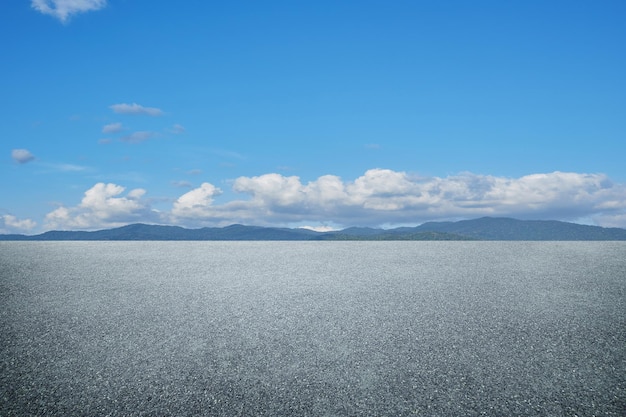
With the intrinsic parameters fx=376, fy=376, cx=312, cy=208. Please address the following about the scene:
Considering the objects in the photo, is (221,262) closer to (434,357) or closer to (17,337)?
(17,337)

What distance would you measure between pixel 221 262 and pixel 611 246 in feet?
49.8

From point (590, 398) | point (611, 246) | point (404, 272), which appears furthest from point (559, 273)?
point (590, 398)

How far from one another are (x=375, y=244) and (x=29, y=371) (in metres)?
12.1

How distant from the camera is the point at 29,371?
507 cm

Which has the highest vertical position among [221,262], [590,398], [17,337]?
[221,262]

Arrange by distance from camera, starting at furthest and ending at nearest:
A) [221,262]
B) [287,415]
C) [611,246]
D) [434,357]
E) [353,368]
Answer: [611,246] < [221,262] < [434,357] < [353,368] < [287,415]

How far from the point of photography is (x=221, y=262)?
12008 millimetres

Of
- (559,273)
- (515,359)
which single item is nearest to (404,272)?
(559,273)

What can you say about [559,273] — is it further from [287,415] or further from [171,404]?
[171,404]

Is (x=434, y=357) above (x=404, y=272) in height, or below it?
below

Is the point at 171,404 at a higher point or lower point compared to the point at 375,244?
lower

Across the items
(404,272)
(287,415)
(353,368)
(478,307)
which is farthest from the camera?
(404,272)

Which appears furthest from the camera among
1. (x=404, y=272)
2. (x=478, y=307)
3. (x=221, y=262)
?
(x=221, y=262)

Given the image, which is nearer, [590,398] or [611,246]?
[590,398]
